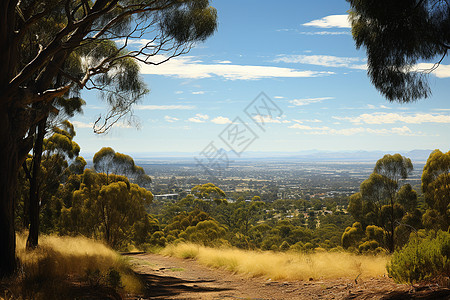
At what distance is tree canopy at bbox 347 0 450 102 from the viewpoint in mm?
5348

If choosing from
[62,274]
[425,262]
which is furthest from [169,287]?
[425,262]

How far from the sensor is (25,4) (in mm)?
7074

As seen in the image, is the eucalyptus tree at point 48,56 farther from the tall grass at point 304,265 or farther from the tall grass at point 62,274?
the tall grass at point 304,265

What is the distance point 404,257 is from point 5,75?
6.78 metres

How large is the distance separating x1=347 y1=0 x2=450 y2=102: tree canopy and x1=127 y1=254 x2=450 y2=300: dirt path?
11.3 feet

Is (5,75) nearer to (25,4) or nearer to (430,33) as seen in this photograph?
(25,4)

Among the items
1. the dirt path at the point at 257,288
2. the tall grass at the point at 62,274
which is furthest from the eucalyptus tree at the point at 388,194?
the tall grass at the point at 62,274

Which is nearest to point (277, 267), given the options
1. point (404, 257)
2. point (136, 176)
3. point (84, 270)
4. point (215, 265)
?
point (215, 265)

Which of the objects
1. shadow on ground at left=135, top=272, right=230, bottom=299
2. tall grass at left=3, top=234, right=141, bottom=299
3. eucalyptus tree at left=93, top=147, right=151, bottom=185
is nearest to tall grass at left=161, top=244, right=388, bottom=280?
shadow on ground at left=135, top=272, right=230, bottom=299

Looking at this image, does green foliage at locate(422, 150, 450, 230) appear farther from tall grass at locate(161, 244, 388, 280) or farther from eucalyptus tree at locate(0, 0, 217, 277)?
eucalyptus tree at locate(0, 0, 217, 277)

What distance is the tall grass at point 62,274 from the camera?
14.6 ft

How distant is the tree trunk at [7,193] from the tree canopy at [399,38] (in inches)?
243

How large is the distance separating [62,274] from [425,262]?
5461mm

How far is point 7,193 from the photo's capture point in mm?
5668
